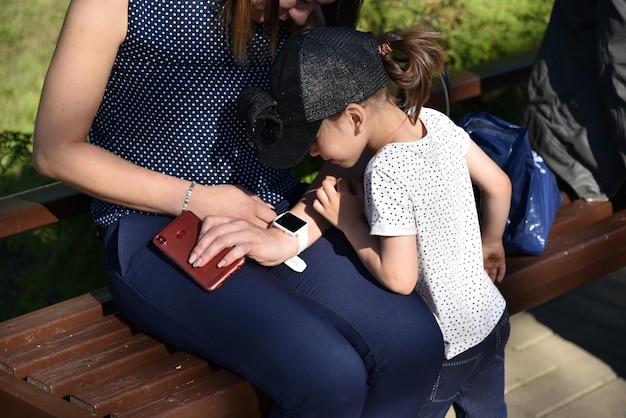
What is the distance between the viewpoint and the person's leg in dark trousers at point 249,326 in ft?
8.07

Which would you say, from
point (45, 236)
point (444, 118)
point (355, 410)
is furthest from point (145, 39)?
point (45, 236)

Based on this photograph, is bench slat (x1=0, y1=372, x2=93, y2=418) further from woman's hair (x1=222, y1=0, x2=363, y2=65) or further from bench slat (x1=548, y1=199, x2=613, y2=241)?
bench slat (x1=548, y1=199, x2=613, y2=241)

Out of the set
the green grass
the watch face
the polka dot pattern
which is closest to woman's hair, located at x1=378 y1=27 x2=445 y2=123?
the polka dot pattern

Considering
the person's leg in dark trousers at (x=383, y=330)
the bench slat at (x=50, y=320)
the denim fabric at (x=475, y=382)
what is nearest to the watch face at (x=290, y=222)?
the person's leg in dark trousers at (x=383, y=330)

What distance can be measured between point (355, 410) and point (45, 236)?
1.88 m

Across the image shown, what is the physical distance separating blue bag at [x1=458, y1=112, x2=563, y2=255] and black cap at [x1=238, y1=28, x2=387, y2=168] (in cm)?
70

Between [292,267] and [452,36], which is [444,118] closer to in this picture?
[292,267]

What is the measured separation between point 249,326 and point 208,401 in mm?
199

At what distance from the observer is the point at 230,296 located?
101 inches

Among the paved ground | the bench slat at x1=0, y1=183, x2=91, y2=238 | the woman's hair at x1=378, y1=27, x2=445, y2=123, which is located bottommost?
the paved ground

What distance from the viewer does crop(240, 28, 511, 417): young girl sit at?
250 cm

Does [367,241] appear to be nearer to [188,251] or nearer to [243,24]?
[188,251]

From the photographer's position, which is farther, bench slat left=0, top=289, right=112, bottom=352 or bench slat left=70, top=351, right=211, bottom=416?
bench slat left=0, top=289, right=112, bottom=352

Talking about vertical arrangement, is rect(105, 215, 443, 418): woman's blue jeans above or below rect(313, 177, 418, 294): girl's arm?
below
